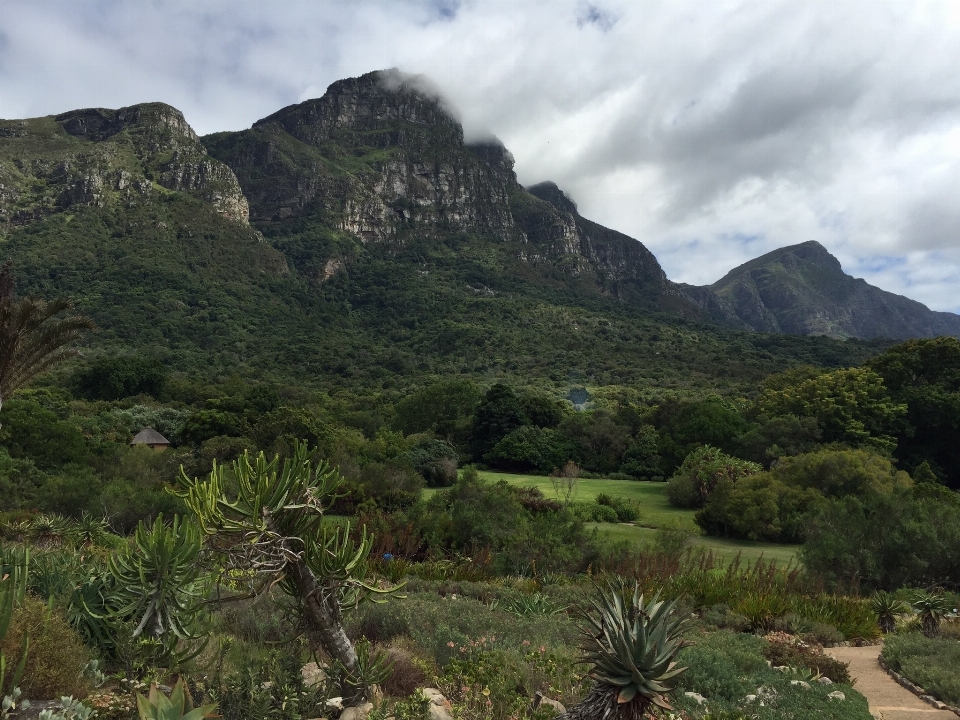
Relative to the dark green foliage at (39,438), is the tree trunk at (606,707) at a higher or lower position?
lower

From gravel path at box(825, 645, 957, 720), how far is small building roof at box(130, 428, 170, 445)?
33.5 metres

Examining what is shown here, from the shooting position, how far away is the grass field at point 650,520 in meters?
17.3

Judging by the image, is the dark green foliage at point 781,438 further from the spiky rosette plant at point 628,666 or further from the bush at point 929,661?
the spiky rosette plant at point 628,666

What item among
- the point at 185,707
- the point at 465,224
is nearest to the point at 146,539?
the point at 185,707

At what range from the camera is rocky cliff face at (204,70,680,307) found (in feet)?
488

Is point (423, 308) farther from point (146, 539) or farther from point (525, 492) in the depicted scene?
point (146, 539)

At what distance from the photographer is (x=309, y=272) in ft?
406

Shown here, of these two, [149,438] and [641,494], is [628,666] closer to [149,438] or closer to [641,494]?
[641,494]

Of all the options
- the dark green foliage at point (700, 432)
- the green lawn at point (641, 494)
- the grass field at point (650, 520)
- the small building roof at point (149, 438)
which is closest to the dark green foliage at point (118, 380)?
the small building roof at point (149, 438)

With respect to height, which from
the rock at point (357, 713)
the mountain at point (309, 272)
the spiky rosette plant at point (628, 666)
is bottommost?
the rock at point (357, 713)

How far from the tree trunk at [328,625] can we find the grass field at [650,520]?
11667mm

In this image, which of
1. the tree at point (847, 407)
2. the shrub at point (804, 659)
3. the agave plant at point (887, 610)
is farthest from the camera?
the tree at point (847, 407)

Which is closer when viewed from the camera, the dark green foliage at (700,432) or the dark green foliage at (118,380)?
the dark green foliage at (700,432)

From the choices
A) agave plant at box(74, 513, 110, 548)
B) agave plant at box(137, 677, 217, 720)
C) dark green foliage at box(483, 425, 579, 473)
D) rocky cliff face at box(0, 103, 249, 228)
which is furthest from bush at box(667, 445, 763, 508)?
rocky cliff face at box(0, 103, 249, 228)
